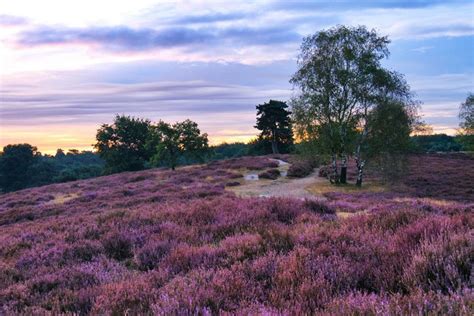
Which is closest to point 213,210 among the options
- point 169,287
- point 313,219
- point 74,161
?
point 313,219

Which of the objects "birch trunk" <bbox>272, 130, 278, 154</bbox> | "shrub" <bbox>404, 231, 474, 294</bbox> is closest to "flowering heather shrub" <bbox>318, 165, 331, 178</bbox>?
"shrub" <bbox>404, 231, 474, 294</bbox>

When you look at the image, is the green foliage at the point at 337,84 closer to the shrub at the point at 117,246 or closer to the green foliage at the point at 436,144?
the green foliage at the point at 436,144

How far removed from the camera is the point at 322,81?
1312 inches

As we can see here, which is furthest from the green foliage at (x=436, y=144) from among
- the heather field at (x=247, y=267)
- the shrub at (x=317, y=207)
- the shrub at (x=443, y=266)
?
the shrub at (x=443, y=266)

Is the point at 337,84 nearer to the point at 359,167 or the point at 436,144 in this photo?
the point at 359,167

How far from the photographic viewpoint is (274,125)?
76.5 meters

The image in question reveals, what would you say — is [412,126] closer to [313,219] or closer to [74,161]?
[313,219]

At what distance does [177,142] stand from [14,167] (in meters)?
64.5

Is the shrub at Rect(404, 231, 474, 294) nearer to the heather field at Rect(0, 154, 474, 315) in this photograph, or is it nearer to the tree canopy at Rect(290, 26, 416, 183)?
the heather field at Rect(0, 154, 474, 315)

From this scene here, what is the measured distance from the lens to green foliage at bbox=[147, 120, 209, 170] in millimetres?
48281

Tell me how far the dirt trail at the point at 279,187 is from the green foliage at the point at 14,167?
79143 millimetres

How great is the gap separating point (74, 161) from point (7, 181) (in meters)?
72.5

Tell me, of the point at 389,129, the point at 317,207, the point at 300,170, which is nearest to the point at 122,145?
the point at 300,170

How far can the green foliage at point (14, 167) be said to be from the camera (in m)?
91.6
